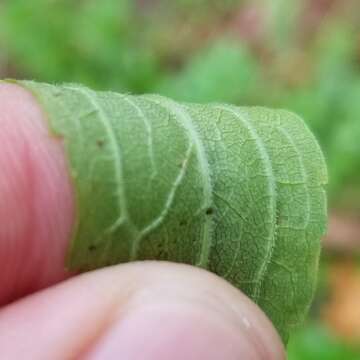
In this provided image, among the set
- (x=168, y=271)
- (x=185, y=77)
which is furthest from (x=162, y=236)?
(x=185, y=77)

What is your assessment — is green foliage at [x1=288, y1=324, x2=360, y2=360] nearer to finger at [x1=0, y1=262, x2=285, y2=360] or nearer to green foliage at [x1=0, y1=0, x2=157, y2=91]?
green foliage at [x1=0, y1=0, x2=157, y2=91]

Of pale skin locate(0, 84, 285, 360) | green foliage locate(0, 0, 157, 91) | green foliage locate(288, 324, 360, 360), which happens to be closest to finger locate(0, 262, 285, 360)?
pale skin locate(0, 84, 285, 360)

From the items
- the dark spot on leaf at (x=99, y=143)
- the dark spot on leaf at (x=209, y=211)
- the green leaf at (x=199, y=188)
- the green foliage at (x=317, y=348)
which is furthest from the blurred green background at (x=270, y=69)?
the dark spot on leaf at (x=99, y=143)

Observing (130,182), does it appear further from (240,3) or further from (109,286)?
(240,3)

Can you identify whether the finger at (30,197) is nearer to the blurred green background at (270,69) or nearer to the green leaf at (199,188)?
the green leaf at (199,188)

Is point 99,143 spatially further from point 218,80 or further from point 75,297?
point 218,80

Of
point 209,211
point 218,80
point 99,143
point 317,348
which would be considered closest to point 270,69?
point 218,80
